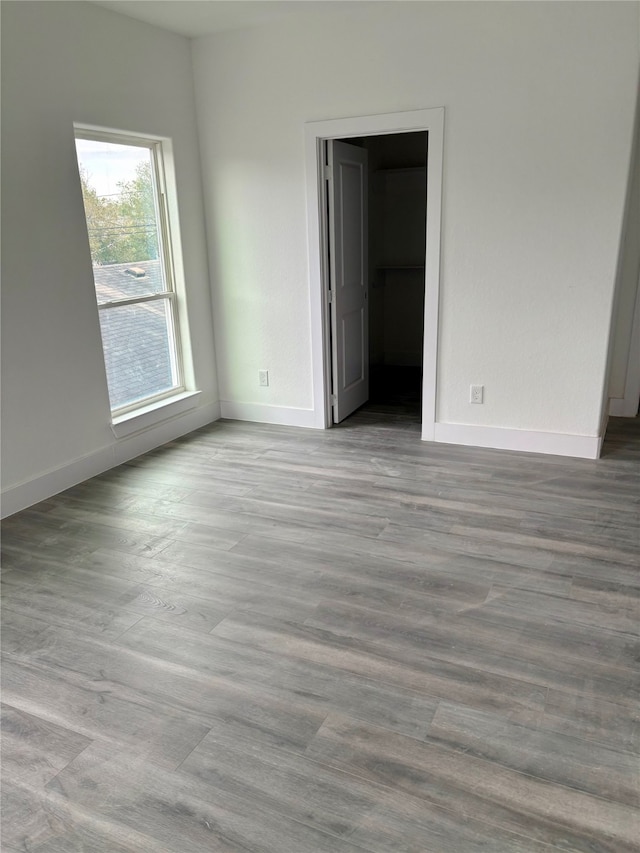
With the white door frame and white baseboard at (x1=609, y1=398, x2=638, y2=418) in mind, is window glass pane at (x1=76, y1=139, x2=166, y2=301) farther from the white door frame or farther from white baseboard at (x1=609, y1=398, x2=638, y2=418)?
white baseboard at (x1=609, y1=398, x2=638, y2=418)

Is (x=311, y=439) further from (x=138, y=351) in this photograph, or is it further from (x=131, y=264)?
(x=131, y=264)

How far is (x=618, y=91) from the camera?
3436 mm

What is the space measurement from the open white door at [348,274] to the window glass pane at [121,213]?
132cm

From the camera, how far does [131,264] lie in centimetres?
430

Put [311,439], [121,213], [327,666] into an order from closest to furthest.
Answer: [327,666] → [121,213] → [311,439]

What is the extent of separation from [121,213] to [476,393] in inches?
107

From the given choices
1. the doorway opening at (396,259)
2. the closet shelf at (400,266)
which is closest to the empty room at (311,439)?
the doorway opening at (396,259)

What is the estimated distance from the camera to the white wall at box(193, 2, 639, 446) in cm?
354

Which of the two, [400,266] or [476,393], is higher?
[400,266]

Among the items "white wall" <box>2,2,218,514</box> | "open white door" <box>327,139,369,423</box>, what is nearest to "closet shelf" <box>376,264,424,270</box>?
"open white door" <box>327,139,369,423</box>

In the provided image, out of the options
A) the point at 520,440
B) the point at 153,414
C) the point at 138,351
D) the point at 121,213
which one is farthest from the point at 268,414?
the point at 520,440

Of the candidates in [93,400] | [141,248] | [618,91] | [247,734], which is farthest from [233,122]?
[247,734]

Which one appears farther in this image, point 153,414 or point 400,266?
point 400,266

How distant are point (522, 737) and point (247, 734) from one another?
852mm
